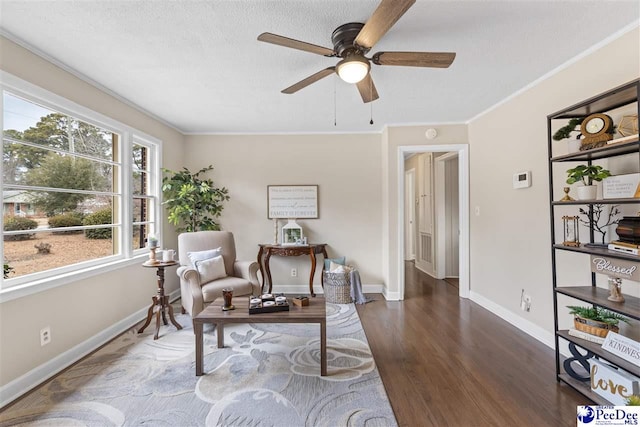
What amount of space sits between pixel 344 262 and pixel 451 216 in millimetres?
2363

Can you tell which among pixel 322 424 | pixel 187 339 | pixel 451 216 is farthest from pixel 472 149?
pixel 187 339

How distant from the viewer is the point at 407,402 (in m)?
1.89

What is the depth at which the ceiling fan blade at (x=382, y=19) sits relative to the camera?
53.3 inches

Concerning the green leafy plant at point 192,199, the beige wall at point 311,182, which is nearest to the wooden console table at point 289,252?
the beige wall at point 311,182

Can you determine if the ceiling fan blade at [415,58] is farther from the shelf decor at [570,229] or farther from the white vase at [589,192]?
the shelf decor at [570,229]

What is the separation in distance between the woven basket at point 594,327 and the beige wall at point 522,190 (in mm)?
665

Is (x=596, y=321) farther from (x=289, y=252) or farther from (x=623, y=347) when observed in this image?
(x=289, y=252)

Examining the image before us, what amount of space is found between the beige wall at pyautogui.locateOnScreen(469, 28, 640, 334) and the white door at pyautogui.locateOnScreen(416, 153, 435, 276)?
1.63 metres

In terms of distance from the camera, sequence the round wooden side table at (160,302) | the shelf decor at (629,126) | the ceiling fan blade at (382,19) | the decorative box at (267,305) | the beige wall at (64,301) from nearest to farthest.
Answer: the ceiling fan blade at (382,19) < the shelf decor at (629,126) < the beige wall at (64,301) < the decorative box at (267,305) < the round wooden side table at (160,302)

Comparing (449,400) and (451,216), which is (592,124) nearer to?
(449,400)

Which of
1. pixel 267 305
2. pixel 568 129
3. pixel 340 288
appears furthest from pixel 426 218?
pixel 267 305

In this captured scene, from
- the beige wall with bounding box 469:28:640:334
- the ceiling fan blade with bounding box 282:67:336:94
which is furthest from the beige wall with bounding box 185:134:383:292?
the ceiling fan blade with bounding box 282:67:336:94

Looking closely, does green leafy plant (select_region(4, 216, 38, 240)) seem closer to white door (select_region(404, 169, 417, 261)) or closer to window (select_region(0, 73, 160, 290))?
window (select_region(0, 73, 160, 290))

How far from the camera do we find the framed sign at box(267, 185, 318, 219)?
4469 millimetres
